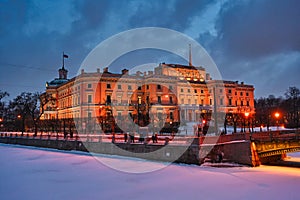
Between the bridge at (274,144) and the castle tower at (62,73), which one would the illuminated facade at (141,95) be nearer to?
the castle tower at (62,73)

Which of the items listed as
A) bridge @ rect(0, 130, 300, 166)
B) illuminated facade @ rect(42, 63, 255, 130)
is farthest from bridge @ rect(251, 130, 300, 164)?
illuminated facade @ rect(42, 63, 255, 130)

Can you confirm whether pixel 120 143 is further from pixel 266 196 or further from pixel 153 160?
pixel 266 196

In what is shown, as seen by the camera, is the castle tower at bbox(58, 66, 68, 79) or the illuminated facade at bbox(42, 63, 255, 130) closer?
the illuminated facade at bbox(42, 63, 255, 130)

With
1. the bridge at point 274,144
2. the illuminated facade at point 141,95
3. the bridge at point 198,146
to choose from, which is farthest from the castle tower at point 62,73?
the bridge at point 274,144

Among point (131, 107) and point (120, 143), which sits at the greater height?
point (131, 107)

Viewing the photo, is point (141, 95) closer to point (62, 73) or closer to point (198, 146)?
point (62, 73)

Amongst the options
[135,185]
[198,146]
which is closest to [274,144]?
[198,146]

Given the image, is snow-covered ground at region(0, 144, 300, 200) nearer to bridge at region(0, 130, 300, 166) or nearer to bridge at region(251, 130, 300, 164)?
bridge at region(0, 130, 300, 166)

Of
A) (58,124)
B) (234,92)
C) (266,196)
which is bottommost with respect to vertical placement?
(266,196)

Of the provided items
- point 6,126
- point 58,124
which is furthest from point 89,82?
point 6,126

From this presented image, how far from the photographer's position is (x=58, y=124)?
43312 mm

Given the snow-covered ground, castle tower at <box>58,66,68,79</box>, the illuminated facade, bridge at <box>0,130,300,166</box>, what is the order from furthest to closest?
castle tower at <box>58,66,68,79</box> < the illuminated facade < bridge at <box>0,130,300,166</box> < the snow-covered ground

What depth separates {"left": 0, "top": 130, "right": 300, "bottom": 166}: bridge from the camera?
18297 mm

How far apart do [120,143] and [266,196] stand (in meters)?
13.9
